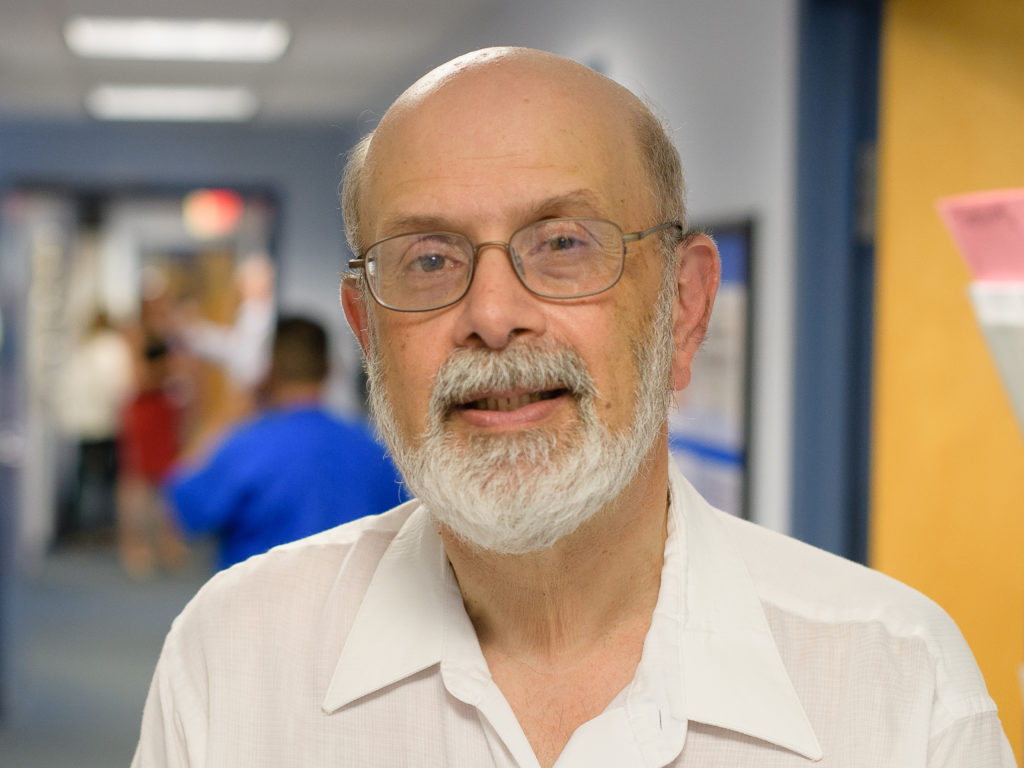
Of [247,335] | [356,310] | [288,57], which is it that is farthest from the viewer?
[247,335]

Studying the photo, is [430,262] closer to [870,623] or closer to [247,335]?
[870,623]

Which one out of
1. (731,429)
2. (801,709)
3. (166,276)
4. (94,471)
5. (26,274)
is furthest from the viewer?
(166,276)

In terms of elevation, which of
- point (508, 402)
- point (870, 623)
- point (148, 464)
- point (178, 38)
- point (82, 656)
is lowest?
point (82, 656)

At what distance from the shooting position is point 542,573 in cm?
119

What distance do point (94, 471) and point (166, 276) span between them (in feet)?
8.98

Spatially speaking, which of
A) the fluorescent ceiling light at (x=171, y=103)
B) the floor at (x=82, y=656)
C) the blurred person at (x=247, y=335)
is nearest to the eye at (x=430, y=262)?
the floor at (x=82, y=656)

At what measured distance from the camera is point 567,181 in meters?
1.13

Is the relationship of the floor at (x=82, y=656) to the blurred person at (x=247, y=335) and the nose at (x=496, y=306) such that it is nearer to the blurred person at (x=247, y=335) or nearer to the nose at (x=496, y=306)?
the blurred person at (x=247, y=335)

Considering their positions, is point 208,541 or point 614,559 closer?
point 614,559

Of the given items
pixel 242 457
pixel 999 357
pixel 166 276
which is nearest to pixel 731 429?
pixel 242 457

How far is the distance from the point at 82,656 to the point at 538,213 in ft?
16.5

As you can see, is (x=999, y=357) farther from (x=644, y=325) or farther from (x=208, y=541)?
(x=208, y=541)

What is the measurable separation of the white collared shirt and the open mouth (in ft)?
0.78

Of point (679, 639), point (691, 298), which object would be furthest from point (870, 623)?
point (691, 298)
